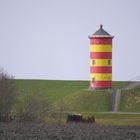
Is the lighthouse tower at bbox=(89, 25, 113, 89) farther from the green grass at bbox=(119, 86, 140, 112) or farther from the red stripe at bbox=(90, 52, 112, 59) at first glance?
the green grass at bbox=(119, 86, 140, 112)

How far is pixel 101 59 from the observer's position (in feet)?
240

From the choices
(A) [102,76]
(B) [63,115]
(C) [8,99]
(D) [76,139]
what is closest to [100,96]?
(A) [102,76]

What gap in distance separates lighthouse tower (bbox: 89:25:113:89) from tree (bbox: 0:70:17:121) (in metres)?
17.7

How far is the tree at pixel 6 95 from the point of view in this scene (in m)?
56.0

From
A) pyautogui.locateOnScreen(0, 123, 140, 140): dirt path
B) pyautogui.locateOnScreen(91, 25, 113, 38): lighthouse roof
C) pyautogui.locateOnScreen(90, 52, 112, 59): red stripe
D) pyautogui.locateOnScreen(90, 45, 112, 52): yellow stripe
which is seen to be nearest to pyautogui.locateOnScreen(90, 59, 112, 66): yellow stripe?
pyautogui.locateOnScreen(90, 52, 112, 59): red stripe

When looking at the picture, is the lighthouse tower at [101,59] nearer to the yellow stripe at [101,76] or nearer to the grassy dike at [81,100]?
the yellow stripe at [101,76]

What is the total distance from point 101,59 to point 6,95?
1852 centimetres

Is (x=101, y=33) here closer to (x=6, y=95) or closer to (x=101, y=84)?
(x=101, y=84)

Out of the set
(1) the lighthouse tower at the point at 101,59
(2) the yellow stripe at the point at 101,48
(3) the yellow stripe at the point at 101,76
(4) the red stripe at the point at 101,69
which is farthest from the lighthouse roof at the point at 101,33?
(3) the yellow stripe at the point at 101,76

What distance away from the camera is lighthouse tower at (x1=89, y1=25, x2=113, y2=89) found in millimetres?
72938

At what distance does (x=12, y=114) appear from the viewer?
56.9 metres

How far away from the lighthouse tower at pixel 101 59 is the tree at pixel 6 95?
17.7 meters

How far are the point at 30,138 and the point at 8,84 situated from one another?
15094 mm

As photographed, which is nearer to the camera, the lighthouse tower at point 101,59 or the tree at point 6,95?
the tree at point 6,95
